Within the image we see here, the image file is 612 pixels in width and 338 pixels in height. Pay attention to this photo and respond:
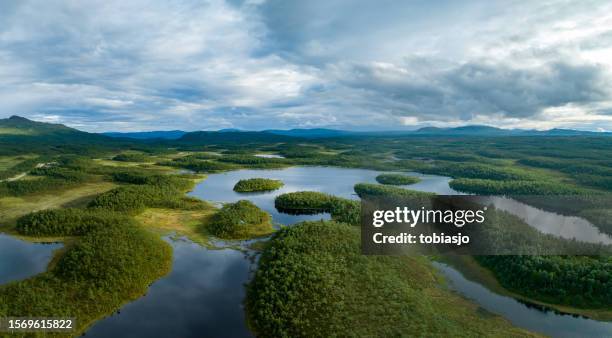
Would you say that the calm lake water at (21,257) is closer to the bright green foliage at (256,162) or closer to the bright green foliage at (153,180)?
the bright green foliage at (153,180)

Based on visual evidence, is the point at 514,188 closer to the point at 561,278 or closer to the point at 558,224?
the point at 558,224

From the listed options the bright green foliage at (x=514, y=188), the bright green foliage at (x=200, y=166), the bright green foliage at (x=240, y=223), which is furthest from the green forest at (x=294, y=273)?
the bright green foliage at (x=200, y=166)

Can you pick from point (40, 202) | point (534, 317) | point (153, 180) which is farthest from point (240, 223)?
point (153, 180)

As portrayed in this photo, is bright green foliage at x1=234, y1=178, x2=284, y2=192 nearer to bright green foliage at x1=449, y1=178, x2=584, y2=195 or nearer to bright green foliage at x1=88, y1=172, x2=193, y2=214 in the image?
bright green foliage at x1=88, y1=172, x2=193, y2=214

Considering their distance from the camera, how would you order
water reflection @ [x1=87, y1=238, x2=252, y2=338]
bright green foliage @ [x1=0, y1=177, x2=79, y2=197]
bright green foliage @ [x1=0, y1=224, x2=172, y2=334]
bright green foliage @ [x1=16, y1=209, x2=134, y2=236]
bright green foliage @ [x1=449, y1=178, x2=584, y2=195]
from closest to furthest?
water reflection @ [x1=87, y1=238, x2=252, y2=338], bright green foliage @ [x1=0, y1=224, x2=172, y2=334], bright green foliage @ [x1=16, y1=209, x2=134, y2=236], bright green foliage @ [x1=0, y1=177, x2=79, y2=197], bright green foliage @ [x1=449, y1=178, x2=584, y2=195]

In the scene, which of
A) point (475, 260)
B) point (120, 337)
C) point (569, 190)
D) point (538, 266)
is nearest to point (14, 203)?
point (120, 337)

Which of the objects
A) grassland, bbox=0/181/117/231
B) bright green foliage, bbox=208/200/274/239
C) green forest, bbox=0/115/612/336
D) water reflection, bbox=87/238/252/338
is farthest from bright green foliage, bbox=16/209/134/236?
water reflection, bbox=87/238/252/338

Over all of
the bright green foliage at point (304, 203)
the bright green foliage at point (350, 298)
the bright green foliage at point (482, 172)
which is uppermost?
the bright green foliage at point (482, 172)
